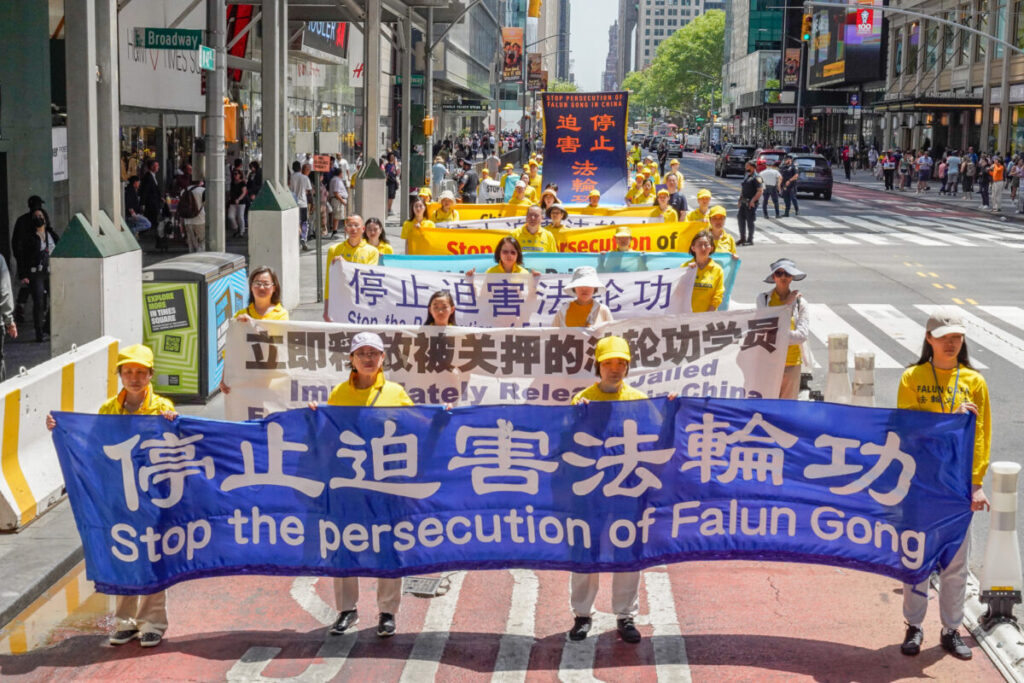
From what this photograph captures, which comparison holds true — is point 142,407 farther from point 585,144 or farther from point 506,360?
point 585,144

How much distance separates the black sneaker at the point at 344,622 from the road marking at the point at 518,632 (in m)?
0.83

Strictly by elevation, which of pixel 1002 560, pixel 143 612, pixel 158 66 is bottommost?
pixel 143 612

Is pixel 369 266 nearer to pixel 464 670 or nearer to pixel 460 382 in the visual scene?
pixel 460 382

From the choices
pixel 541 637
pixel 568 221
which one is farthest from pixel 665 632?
pixel 568 221

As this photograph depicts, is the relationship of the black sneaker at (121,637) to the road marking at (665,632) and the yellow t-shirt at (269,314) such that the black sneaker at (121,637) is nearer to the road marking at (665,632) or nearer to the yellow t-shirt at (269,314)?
the road marking at (665,632)

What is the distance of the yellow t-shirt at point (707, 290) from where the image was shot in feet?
38.8

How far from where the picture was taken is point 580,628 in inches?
276

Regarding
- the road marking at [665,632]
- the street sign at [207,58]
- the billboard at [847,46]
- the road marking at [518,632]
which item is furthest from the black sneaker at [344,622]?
the billboard at [847,46]

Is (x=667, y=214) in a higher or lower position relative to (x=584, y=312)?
higher

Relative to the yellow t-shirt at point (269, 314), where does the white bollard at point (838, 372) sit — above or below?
below

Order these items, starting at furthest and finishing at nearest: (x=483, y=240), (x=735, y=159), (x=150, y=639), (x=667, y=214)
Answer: (x=735, y=159), (x=667, y=214), (x=483, y=240), (x=150, y=639)

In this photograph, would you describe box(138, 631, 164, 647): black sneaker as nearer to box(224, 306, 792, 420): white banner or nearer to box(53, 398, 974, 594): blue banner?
box(53, 398, 974, 594): blue banner

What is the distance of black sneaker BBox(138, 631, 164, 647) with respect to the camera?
6.86 meters

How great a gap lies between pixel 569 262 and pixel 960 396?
714cm
